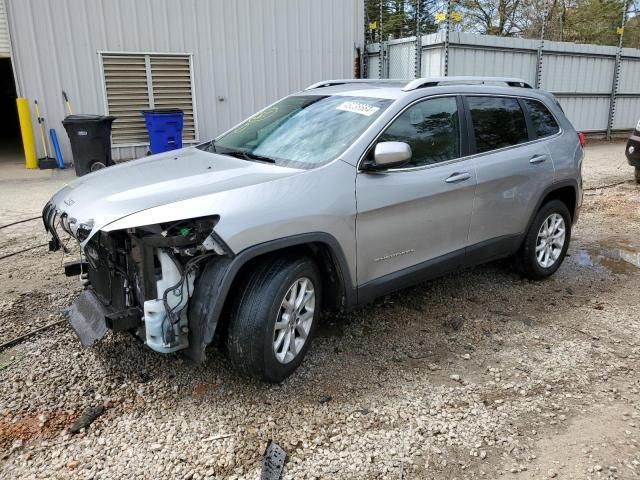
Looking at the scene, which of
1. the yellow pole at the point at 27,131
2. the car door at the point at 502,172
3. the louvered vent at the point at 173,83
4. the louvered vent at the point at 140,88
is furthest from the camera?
the louvered vent at the point at 173,83

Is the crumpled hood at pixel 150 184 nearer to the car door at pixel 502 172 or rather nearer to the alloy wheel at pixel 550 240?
the car door at pixel 502 172

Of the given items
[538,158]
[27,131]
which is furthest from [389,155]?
[27,131]

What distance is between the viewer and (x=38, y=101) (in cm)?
1073

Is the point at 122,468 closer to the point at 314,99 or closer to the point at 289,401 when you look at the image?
the point at 289,401

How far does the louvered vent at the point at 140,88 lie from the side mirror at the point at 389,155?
9332mm

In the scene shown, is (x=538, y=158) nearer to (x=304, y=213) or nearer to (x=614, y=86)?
(x=304, y=213)

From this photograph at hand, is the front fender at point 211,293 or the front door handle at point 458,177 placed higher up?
the front door handle at point 458,177

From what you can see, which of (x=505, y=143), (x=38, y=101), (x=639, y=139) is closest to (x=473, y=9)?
(x=639, y=139)

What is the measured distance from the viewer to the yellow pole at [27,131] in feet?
34.6

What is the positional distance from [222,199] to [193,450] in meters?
1.29

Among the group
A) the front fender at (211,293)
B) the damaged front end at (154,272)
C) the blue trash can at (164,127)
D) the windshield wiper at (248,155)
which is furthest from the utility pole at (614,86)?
the damaged front end at (154,272)

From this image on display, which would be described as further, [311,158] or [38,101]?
[38,101]

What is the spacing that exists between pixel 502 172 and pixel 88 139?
26.1ft

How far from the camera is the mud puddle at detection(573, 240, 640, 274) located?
568 cm
